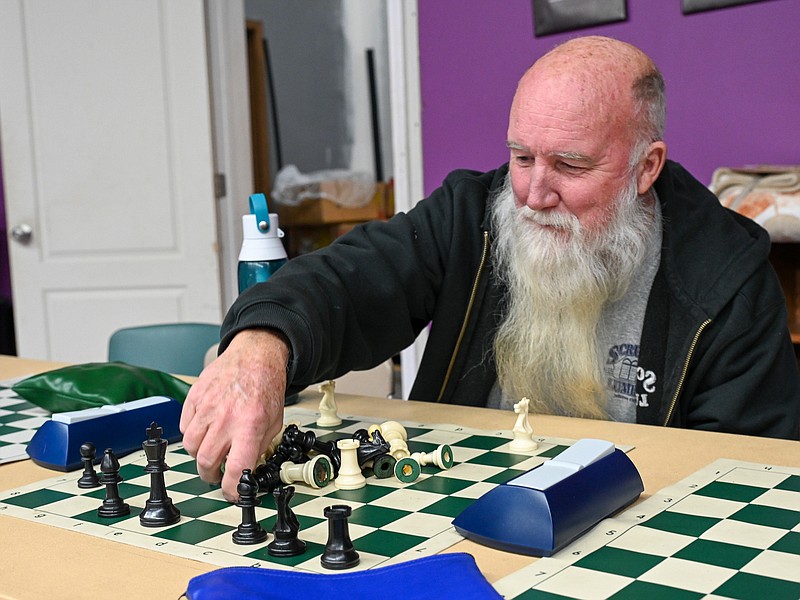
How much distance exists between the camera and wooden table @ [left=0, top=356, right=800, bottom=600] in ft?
2.96

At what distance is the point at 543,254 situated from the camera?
1.80 metres

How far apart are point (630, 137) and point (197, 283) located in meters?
2.69

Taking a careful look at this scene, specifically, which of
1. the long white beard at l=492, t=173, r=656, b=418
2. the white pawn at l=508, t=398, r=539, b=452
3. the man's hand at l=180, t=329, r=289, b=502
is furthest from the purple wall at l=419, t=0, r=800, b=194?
the man's hand at l=180, t=329, r=289, b=502

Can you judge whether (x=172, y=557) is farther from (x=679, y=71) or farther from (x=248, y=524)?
(x=679, y=71)

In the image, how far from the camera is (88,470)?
123cm

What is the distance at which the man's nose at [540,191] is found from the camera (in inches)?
68.3

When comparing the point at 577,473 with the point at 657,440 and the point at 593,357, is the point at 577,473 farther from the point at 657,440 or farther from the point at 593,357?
the point at 593,357

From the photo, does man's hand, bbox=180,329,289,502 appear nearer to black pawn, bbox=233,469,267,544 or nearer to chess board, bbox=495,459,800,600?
black pawn, bbox=233,469,267,544

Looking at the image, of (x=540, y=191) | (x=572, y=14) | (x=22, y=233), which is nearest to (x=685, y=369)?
(x=540, y=191)

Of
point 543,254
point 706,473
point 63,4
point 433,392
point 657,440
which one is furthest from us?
point 63,4

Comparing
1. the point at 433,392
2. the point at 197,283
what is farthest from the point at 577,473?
the point at 197,283

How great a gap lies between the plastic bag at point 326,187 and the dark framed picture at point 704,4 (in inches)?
110

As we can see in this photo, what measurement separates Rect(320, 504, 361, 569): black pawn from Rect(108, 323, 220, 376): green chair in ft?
5.41

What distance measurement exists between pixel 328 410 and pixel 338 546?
2.04 feet
